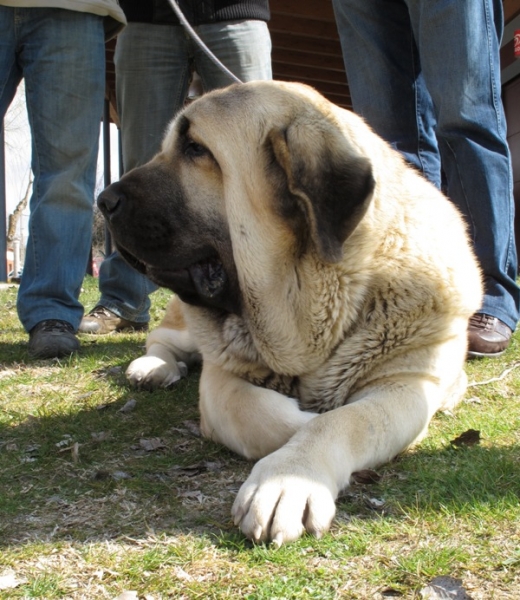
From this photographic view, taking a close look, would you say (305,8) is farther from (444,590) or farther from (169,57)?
(444,590)

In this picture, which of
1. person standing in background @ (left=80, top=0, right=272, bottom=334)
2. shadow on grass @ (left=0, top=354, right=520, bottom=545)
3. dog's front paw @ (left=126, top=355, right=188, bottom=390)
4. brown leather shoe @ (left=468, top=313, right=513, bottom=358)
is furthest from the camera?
person standing in background @ (left=80, top=0, right=272, bottom=334)

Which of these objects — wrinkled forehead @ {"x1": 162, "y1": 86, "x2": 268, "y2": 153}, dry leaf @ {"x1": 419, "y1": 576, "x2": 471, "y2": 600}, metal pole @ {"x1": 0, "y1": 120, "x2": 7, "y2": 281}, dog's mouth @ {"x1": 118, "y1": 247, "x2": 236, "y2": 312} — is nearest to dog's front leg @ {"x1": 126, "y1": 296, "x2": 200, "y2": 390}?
dog's mouth @ {"x1": 118, "y1": 247, "x2": 236, "y2": 312}

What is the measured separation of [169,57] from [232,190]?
6.04ft

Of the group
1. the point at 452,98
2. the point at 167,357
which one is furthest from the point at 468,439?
the point at 452,98

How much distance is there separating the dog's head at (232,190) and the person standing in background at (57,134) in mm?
1372

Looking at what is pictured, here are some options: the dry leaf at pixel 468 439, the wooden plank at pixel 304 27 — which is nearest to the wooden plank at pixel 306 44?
the wooden plank at pixel 304 27

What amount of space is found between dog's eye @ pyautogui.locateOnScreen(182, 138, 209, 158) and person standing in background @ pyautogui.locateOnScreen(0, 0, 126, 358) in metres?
1.46

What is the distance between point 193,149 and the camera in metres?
1.89

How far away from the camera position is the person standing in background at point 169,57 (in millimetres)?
3193

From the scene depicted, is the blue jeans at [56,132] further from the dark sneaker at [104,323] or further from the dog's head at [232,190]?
the dog's head at [232,190]

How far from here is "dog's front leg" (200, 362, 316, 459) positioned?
65.9 inches

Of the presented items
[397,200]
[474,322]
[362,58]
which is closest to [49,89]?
[362,58]

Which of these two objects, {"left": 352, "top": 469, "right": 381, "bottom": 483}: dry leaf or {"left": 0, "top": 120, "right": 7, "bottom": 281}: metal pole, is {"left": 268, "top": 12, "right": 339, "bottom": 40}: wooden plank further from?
{"left": 352, "top": 469, "right": 381, "bottom": 483}: dry leaf

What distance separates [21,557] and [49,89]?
7.95ft
